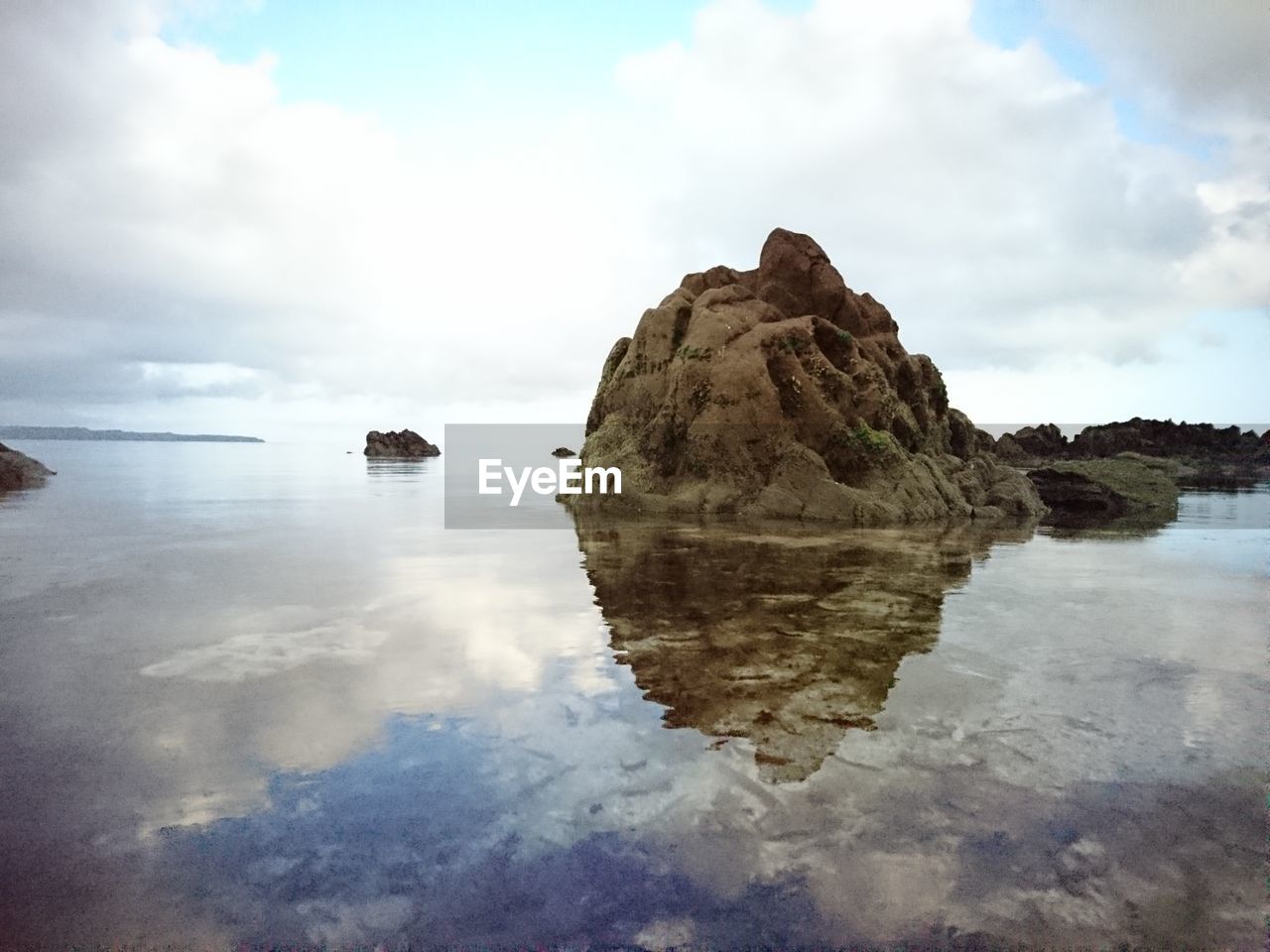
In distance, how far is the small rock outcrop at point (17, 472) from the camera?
32150 mm

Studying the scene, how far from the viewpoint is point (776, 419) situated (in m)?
23.2

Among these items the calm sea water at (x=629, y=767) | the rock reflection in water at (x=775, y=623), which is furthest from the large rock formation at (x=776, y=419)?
the calm sea water at (x=629, y=767)

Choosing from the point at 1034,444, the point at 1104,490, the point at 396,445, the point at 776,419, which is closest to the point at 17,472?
the point at 776,419

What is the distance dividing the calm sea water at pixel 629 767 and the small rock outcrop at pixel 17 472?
2870 cm

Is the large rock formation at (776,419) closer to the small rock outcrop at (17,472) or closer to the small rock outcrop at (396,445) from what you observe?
the small rock outcrop at (17,472)

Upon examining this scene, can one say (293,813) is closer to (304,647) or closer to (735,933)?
(735,933)

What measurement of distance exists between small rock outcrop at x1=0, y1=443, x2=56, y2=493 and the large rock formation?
27036 mm

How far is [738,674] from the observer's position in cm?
684

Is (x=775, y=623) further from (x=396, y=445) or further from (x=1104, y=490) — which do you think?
(x=396, y=445)

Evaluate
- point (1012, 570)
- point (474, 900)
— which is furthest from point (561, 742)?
point (1012, 570)

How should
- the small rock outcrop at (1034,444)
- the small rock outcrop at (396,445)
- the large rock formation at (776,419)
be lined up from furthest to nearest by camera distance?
the small rock outcrop at (396,445) < the small rock outcrop at (1034,444) < the large rock formation at (776,419)

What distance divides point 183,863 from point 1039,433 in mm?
85911

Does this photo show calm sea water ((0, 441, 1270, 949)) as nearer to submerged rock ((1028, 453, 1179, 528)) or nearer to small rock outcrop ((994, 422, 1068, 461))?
submerged rock ((1028, 453, 1179, 528))

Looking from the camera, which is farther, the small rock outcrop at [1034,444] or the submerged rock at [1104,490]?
the small rock outcrop at [1034,444]
